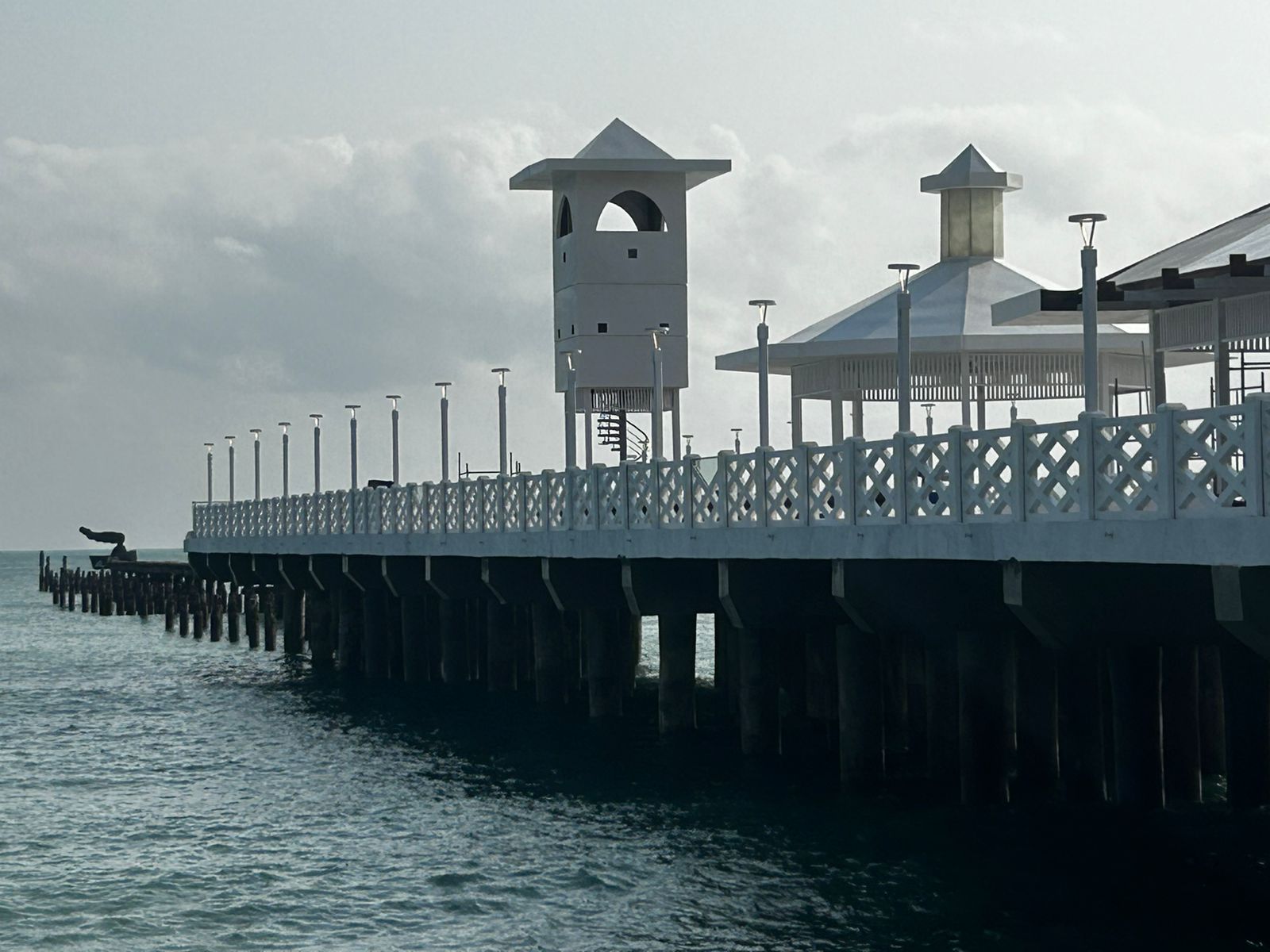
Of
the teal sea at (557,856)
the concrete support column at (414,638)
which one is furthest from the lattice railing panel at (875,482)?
the concrete support column at (414,638)

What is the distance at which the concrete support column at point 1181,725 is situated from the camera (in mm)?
24625

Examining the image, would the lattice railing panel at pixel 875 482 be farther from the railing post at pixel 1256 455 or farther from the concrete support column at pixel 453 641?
the concrete support column at pixel 453 641

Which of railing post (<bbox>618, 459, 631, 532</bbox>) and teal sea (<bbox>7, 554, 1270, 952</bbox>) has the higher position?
railing post (<bbox>618, 459, 631, 532</bbox>)

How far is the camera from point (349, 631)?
47094 millimetres

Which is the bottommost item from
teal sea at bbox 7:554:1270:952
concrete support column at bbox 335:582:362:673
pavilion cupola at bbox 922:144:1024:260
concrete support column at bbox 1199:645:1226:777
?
teal sea at bbox 7:554:1270:952

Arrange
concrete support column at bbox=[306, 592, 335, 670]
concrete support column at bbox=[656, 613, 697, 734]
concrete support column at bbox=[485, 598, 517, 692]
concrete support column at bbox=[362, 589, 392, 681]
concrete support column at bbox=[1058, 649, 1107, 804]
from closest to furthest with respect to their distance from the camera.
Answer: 1. concrete support column at bbox=[1058, 649, 1107, 804]
2. concrete support column at bbox=[656, 613, 697, 734]
3. concrete support column at bbox=[485, 598, 517, 692]
4. concrete support column at bbox=[362, 589, 392, 681]
5. concrete support column at bbox=[306, 592, 335, 670]

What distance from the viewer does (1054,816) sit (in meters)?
23.2

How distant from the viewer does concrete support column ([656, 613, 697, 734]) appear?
102ft

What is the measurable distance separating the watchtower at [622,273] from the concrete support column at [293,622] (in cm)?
1360

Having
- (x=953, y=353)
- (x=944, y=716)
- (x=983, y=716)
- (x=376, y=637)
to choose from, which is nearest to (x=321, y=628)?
(x=376, y=637)

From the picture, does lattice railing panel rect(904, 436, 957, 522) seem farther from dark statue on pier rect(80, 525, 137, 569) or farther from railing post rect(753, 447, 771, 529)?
dark statue on pier rect(80, 525, 137, 569)

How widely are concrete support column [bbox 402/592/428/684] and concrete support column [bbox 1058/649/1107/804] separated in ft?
69.3

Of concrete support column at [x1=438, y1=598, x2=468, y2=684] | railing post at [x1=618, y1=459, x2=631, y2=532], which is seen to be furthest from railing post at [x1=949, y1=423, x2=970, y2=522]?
concrete support column at [x1=438, y1=598, x2=468, y2=684]

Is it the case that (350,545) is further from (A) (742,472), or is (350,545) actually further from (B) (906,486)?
(B) (906,486)
